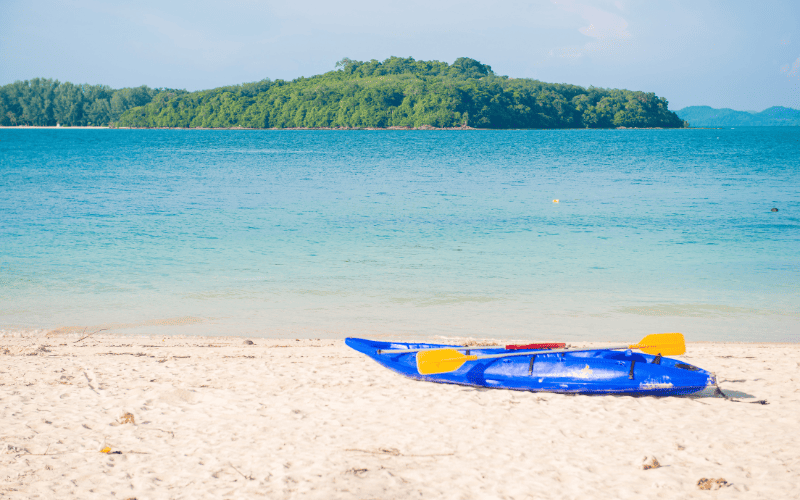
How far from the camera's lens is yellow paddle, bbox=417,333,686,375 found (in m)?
7.04

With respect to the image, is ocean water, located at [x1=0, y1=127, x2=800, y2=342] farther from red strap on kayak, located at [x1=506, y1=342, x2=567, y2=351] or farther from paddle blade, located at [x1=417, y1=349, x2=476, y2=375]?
paddle blade, located at [x1=417, y1=349, x2=476, y2=375]

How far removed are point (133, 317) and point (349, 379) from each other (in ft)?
16.7

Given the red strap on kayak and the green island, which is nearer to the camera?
the red strap on kayak

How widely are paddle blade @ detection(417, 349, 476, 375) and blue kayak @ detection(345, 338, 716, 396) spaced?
12 cm

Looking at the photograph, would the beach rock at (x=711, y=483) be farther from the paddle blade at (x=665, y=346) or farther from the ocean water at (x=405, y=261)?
the ocean water at (x=405, y=261)

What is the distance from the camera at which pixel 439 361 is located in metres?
7.06

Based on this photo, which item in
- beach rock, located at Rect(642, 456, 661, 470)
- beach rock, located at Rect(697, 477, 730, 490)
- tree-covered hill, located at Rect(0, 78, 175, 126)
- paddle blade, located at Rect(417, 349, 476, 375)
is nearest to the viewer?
beach rock, located at Rect(697, 477, 730, 490)

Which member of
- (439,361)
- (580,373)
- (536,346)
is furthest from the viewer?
(536,346)

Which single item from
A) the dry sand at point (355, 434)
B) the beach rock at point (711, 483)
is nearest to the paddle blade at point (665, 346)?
the dry sand at point (355, 434)

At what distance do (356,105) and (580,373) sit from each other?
153433 millimetres

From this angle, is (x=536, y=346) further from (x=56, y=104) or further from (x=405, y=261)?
(x=56, y=104)

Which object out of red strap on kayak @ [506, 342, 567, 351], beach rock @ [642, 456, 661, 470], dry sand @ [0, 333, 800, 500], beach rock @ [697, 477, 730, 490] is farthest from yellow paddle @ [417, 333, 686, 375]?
beach rock @ [697, 477, 730, 490]

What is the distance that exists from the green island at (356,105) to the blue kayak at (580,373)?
143 meters

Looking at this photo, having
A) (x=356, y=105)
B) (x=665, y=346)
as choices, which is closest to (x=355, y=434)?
(x=665, y=346)
